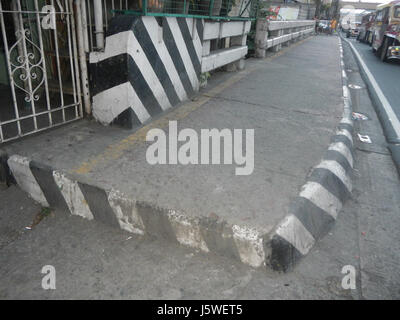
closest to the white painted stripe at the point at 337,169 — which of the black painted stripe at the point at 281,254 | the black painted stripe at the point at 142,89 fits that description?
the black painted stripe at the point at 281,254

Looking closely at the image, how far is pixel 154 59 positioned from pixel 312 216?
2.09 m

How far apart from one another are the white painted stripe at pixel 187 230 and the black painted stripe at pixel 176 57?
2104 millimetres

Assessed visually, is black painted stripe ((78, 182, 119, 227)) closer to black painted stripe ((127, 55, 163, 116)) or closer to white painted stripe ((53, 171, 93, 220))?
white painted stripe ((53, 171, 93, 220))

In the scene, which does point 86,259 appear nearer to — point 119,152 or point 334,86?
point 119,152

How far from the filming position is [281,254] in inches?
66.9

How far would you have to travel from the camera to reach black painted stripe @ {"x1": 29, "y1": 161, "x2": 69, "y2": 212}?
2176 millimetres

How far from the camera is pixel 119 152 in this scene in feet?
8.28

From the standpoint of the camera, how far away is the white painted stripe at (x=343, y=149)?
2.85 meters

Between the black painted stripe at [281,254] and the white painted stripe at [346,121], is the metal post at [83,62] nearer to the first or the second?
the black painted stripe at [281,254]

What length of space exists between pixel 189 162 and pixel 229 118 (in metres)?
1.16

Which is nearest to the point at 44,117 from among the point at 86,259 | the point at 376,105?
the point at 86,259

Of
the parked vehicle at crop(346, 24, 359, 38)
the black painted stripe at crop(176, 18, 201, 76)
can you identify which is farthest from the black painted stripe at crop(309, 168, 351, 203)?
the parked vehicle at crop(346, 24, 359, 38)

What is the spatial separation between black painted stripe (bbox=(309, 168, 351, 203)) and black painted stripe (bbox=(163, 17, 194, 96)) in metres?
2.00
